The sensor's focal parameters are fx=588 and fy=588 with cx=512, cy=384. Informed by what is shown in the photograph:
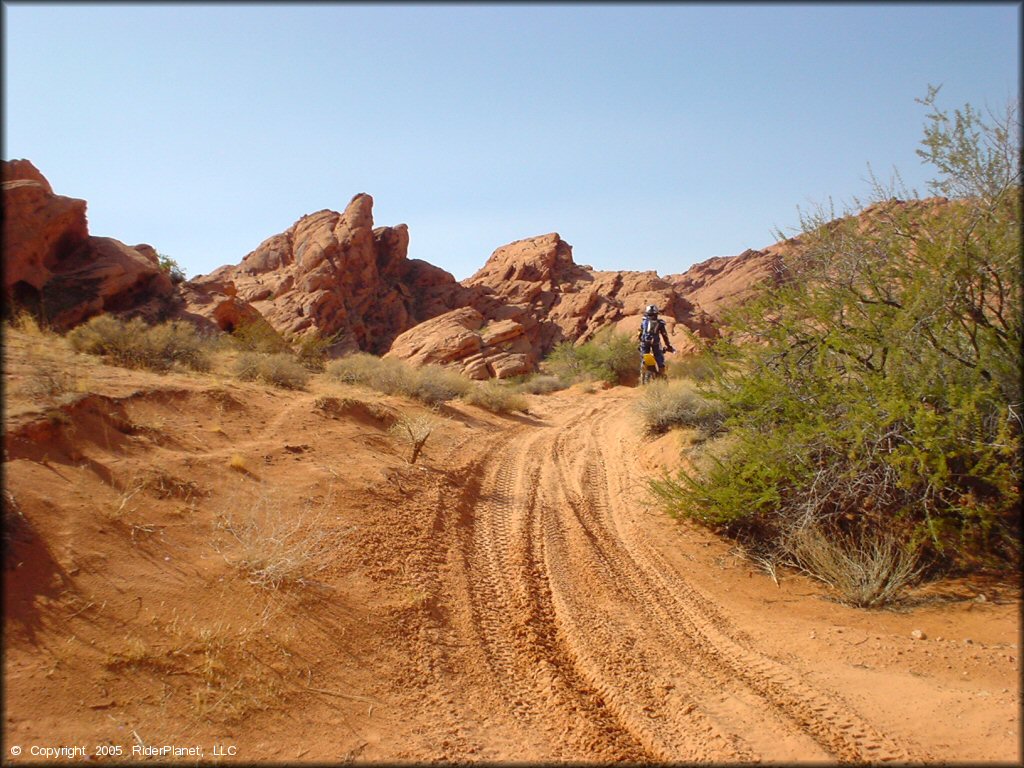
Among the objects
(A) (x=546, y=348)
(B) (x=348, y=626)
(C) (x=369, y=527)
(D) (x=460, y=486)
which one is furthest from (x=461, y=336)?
(B) (x=348, y=626)

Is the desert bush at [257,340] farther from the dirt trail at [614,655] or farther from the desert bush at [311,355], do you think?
the dirt trail at [614,655]

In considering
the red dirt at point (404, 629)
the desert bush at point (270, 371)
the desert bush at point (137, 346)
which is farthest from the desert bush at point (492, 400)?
the red dirt at point (404, 629)

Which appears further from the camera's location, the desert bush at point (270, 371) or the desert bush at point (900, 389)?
the desert bush at point (270, 371)

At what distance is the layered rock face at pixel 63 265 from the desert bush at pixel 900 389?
1587 cm

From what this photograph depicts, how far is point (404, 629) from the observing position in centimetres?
479

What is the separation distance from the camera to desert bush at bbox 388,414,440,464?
8.85 meters

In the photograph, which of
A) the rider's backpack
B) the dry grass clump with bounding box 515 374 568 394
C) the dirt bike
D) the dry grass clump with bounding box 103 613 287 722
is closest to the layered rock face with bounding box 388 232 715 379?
the dry grass clump with bounding box 515 374 568 394

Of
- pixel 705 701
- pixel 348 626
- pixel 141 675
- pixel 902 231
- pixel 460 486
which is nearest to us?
pixel 141 675

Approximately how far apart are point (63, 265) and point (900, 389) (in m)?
20.0

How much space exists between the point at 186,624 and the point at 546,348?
103 feet

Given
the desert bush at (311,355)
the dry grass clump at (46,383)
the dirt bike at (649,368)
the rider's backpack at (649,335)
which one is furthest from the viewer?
the rider's backpack at (649,335)

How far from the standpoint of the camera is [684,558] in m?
6.50

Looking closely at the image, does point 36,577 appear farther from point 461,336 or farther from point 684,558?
point 461,336

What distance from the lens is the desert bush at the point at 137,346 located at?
9.95 metres
